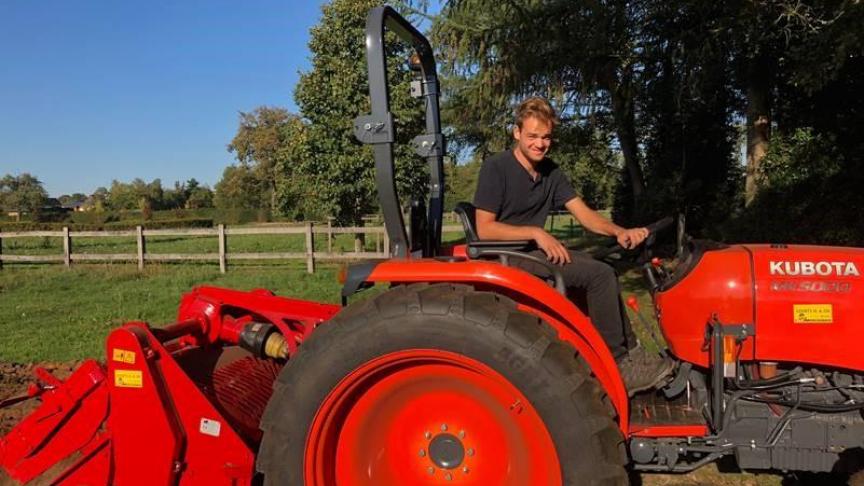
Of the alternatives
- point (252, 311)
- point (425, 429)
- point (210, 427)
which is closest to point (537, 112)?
point (425, 429)

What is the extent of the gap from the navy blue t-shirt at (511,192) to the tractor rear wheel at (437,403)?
0.69 m

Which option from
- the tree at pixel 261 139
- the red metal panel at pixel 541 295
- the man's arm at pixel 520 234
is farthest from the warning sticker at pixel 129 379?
the tree at pixel 261 139

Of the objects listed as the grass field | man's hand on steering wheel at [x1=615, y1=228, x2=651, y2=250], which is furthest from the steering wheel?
the grass field

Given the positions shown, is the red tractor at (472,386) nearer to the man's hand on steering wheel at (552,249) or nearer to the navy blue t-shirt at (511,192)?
the man's hand on steering wheel at (552,249)

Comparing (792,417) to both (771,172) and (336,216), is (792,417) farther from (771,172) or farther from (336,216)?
(336,216)

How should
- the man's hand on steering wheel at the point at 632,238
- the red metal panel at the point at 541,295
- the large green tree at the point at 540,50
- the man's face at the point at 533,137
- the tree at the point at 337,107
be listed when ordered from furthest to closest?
the tree at the point at 337,107
the large green tree at the point at 540,50
the man's face at the point at 533,137
the man's hand on steering wheel at the point at 632,238
the red metal panel at the point at 541,295

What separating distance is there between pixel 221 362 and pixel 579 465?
5.80 feet

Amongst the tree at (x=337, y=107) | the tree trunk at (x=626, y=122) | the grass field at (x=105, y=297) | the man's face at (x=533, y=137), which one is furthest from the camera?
the tree at (x=337, y=107)

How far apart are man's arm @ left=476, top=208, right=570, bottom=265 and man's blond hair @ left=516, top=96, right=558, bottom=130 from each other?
45cm

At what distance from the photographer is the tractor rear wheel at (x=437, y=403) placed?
2.13m

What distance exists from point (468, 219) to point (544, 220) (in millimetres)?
416

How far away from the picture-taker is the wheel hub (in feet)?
7.94

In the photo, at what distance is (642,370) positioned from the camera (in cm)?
262

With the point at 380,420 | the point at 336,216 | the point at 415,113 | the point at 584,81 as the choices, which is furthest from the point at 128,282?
the point at 380,420
